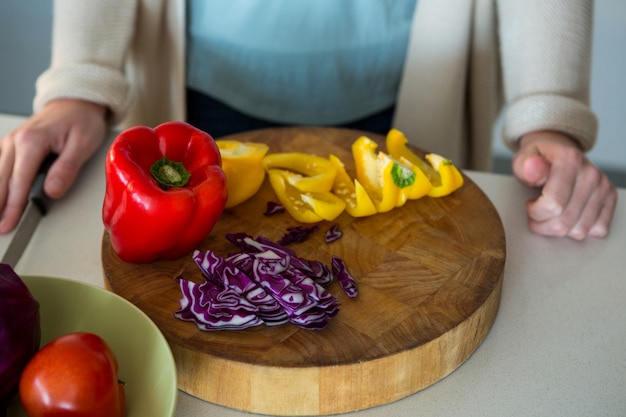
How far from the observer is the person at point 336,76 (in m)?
1.27

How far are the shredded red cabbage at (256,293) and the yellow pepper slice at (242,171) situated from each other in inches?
6.7

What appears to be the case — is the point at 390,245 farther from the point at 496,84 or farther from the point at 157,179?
the point at 496,84

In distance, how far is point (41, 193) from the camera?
3.87 ft

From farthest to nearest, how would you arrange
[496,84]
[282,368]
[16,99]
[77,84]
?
1. [16,99]
2. [496,84]
3. [77,84]
4. [282,368]

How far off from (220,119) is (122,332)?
96cm

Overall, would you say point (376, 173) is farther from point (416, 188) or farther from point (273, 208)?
point (273, 208)

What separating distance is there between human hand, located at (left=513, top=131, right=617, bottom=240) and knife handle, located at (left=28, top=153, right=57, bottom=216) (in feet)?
2.60

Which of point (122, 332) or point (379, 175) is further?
point (379, 175)

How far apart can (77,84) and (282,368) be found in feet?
2.64

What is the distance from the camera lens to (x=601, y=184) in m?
1.20

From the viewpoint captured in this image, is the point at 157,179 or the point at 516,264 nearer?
the point at 157,179

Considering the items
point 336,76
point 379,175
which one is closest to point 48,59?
point 336,76

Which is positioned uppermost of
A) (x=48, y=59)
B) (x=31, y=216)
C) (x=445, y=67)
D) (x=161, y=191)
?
(x=161, y=191)

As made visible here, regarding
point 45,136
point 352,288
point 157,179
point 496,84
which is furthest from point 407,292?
point 496,84
